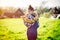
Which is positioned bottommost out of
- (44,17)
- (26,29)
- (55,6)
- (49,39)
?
(49,39)

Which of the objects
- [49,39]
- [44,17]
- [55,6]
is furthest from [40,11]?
[49,39]

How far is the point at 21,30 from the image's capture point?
1771 millimetres

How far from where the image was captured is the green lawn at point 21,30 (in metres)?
1.75

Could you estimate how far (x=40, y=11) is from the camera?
5.94 feet

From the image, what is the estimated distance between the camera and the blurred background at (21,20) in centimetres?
176

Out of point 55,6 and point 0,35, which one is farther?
point 55,6

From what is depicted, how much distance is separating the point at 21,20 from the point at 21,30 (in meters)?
0.11

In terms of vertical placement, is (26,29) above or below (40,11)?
below

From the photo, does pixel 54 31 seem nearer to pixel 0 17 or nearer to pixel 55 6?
pixel 55 6

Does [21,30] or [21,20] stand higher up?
[21,20]

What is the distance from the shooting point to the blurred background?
176 centimetres

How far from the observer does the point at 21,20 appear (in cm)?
178

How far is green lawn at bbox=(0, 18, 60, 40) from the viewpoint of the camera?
1.75 meters

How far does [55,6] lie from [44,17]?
19 centimetres
